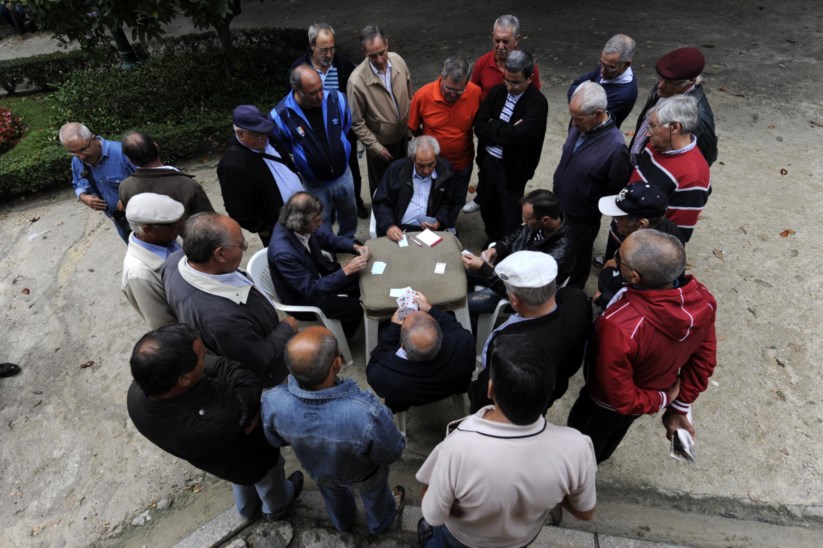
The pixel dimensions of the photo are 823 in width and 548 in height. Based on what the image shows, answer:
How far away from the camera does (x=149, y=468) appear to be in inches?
151

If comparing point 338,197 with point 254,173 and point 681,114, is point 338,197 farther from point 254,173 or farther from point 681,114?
point 681,114

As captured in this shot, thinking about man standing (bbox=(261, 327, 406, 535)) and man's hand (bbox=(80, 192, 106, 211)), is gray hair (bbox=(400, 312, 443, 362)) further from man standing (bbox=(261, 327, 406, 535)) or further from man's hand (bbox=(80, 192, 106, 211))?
man's hand (bbox=(80, 192, 106, 211))

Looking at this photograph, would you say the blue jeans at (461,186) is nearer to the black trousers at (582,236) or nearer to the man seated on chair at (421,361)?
the black trousers at (582,236)

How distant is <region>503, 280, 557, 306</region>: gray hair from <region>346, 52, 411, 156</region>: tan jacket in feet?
11.3

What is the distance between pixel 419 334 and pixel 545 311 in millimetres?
740

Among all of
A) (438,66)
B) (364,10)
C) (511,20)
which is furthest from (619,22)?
(511,20)

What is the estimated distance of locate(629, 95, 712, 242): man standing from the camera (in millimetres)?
3523

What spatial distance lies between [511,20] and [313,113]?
2.46m

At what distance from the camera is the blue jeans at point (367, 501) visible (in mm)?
2828

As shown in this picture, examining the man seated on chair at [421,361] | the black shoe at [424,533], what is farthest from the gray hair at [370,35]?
the black shoe at [424,533]

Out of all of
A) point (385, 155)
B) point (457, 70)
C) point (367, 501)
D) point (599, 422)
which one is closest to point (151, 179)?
point (385, 155)

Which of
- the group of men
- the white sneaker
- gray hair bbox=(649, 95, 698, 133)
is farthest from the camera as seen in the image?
the white sneaker

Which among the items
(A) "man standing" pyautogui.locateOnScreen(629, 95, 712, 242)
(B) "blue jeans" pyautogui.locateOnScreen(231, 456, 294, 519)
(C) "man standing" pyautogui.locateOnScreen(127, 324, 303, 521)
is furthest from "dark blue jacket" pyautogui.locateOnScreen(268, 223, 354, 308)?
(A) "man standing" pyautogui.locateOnScreen(629, 95, 712, 242)

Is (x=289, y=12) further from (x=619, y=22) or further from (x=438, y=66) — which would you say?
(x=619, y=22)
